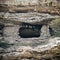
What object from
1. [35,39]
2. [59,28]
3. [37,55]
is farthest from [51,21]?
[37,55]

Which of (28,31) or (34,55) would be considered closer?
(34,55)

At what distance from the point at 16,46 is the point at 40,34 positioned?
31.3 inches

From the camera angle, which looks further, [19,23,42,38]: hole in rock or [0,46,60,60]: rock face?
[19,23,42,38]: hole in rock

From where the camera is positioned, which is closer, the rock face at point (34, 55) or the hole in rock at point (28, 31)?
the rock face at point (34, 55)

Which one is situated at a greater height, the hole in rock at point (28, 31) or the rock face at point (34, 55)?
the hole in rock at point (28, 31)

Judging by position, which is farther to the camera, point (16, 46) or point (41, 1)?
point (41, 1)

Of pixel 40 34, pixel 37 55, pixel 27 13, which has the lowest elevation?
pixel 37 55

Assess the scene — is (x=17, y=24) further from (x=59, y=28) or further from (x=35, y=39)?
(x=59, y=28)

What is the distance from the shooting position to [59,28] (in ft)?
18.9

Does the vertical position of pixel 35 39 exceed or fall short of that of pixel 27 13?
it falls short

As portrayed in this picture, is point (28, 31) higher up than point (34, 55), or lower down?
higher up

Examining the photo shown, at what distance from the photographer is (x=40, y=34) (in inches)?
225

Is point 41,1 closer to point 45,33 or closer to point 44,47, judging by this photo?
point 45,33

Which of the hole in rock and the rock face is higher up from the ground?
the hole in rock
